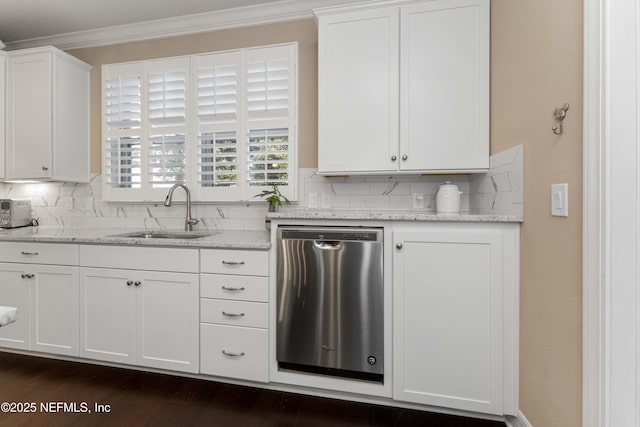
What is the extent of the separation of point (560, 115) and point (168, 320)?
2.24m

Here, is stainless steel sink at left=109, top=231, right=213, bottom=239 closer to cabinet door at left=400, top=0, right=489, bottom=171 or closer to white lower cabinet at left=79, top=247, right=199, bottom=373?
white lower cabinet at left=79, top=247, right=199, bottom=373

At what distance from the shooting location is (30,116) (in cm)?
248

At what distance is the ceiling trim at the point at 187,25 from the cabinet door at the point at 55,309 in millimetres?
1997

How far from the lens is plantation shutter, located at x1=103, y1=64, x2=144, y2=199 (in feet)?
8.51

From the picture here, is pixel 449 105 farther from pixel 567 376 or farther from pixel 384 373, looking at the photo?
pixel 384 373

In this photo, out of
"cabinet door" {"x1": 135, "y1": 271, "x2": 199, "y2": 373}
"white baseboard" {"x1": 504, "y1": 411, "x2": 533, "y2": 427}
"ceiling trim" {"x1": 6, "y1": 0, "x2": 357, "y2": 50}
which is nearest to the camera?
Result: "white baseboard" {"x1": 504, "y1": 411, "x2": 533, "y2": 427}

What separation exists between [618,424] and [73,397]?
251 cm

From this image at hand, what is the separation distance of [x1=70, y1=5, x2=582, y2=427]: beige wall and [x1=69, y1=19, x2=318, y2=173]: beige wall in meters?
1.20

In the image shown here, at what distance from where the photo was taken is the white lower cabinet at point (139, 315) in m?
1.87

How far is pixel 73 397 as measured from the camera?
175cm

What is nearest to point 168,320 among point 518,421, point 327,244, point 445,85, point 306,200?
point 327,244

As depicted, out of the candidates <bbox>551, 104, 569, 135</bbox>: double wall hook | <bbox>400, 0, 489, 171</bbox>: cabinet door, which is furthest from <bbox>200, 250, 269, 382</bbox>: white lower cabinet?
<bbox>551, 104, 569, 135</bbox>: double wall hook

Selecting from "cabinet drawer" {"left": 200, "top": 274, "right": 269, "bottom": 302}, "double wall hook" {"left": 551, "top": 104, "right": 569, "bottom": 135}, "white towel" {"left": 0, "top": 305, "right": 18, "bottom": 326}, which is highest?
"double wall hook" {"left": 551, "top": 104, "right": 569, "bottom": 135}

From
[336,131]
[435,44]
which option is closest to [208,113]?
[336,131]
